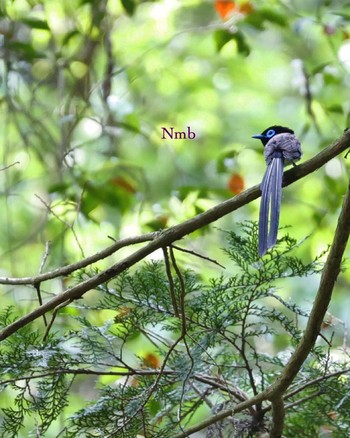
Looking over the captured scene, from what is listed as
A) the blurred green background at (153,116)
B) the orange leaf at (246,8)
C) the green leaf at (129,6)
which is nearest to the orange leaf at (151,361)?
the blurred green background at (153,116)

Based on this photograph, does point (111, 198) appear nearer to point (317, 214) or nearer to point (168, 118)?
point (317, 214)

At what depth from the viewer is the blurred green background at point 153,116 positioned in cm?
268

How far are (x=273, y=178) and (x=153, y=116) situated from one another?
302cm

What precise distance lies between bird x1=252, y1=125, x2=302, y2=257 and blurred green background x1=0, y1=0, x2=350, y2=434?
1.75 ft

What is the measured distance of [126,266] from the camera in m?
1.14

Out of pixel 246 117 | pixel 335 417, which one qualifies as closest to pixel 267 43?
pixel 246 117

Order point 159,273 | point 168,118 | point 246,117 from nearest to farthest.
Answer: point 159,273
point 168,118
point 246,117

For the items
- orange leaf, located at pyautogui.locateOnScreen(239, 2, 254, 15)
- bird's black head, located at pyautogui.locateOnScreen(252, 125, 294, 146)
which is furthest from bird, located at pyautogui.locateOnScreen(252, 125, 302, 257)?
orange leaf, located at pyautogui.locateOnScreen(239, 2, 254, 15)

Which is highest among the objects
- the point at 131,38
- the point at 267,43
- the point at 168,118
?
the point at 267,43

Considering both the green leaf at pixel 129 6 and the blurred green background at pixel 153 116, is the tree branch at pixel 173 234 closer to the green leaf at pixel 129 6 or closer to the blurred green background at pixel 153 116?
the blurred green background at pixel 153 116

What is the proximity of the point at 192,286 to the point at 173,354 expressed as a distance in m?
0.14

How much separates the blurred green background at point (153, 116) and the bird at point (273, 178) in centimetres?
53

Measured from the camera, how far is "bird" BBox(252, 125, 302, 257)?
1.17m

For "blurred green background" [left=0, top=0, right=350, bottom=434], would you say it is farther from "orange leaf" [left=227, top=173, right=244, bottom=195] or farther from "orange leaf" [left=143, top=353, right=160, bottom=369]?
"orange leaf" [left=143, top=353, right=160, bottom=369]
